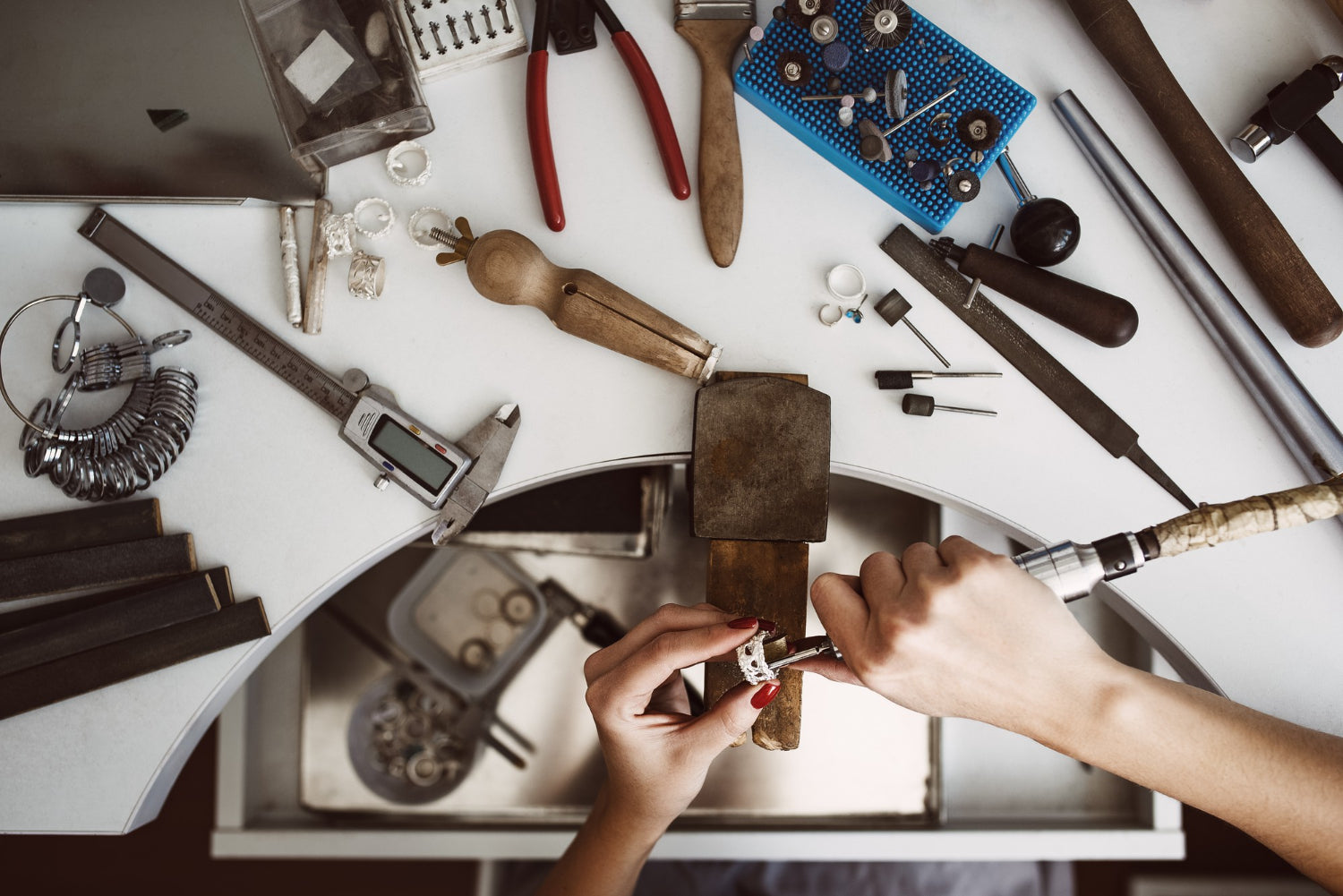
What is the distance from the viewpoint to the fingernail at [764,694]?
0.91 m

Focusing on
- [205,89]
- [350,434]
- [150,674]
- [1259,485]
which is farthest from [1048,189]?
[150,674]

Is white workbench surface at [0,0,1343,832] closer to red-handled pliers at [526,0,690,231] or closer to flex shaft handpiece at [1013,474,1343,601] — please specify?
red-handled pliers at [526,0,690,231]

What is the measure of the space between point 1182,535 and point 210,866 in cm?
234

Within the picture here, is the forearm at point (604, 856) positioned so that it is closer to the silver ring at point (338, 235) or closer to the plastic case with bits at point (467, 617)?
the plastic case with bits at point (467, 617)

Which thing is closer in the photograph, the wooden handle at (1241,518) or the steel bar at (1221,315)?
the wooden handle at (1241,518)

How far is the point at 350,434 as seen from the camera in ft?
3.60

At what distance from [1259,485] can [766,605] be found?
712 millimetres

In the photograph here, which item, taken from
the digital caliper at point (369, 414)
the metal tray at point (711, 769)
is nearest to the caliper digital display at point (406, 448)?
the digital caliper at point (369, 414)

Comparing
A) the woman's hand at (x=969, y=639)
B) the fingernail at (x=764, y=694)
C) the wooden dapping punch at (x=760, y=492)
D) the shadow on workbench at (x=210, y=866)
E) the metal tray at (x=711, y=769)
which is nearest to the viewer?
the woman's hand at (x=969, y=639)

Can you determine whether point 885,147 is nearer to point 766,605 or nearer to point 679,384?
point 679,384

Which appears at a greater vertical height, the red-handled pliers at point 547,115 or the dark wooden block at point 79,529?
the red-handled pliers at point 547,115

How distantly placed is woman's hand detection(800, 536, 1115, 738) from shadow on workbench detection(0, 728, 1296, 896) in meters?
1.64

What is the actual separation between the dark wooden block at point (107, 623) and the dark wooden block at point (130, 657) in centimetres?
1

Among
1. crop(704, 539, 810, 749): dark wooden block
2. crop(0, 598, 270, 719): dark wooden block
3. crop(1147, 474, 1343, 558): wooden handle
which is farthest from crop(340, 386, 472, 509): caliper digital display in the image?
→ crop(1147, 474, 1343, 558): wooden handle
